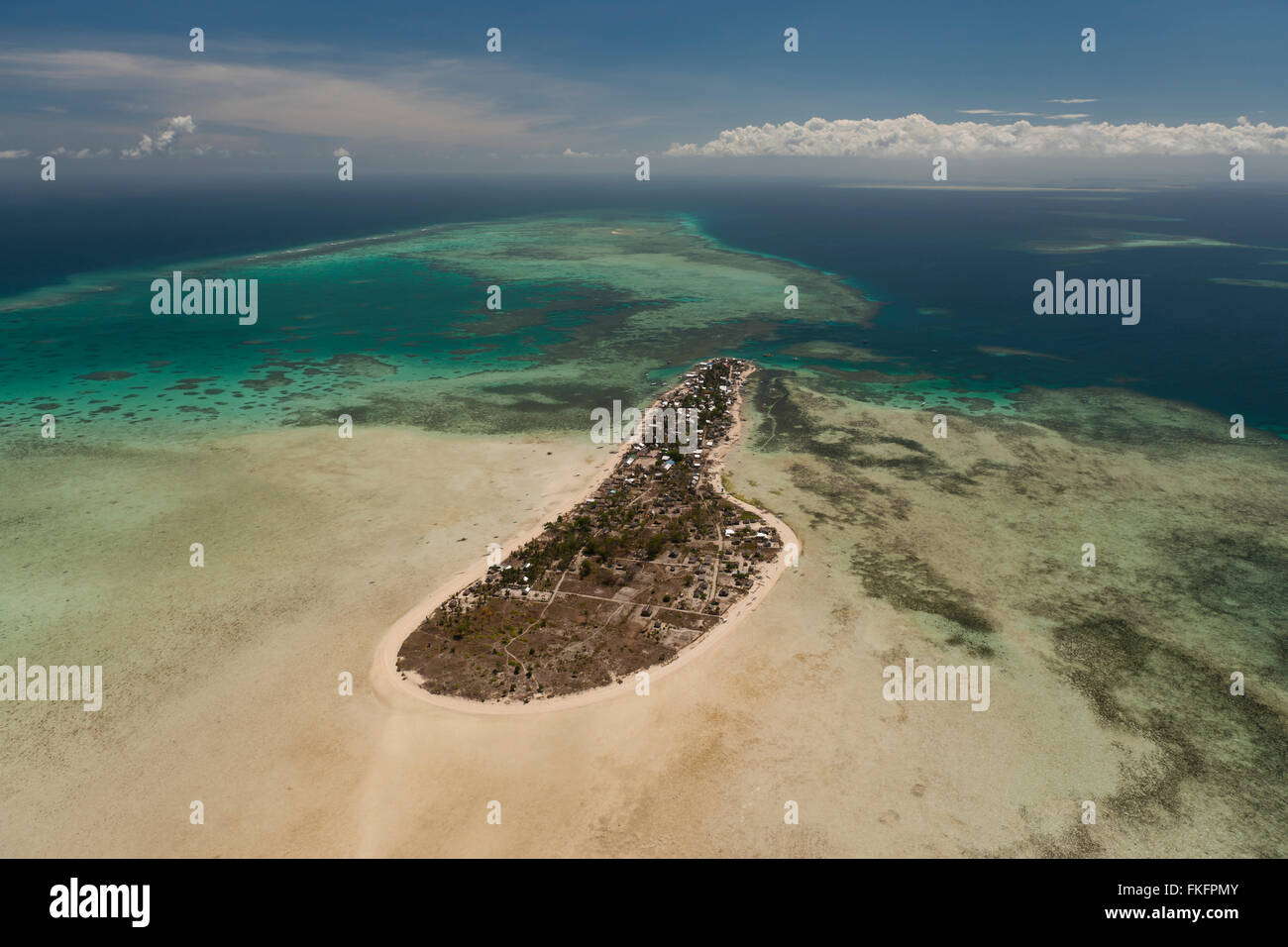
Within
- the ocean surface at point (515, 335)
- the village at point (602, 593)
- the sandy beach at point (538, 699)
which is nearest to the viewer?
the sandy beach at point (538, 699)

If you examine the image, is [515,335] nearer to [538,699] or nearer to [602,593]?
[602,593]

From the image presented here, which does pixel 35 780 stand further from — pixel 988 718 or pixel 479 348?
pixel 479 348

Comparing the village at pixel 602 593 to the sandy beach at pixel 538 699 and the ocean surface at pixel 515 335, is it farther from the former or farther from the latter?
the ocean surface at pixel 515 335

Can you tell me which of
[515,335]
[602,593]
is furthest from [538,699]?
[515,335]

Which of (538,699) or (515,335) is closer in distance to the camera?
A: (538,699)

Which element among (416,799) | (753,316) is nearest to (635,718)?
(416,799)

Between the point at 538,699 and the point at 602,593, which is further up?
the point at 602,593

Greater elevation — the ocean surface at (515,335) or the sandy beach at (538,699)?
the ocean surface at (515,335)

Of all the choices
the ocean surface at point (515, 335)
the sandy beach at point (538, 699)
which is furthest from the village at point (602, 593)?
the ocean surface at point (515, 335)

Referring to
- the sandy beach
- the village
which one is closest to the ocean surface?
the village
